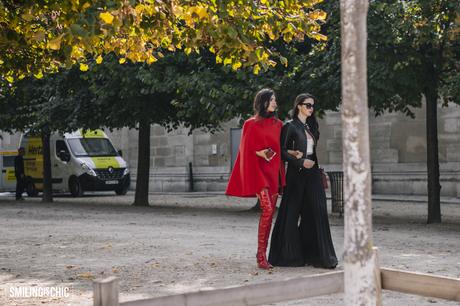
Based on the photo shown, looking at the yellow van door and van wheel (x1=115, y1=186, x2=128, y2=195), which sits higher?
the yellow van door

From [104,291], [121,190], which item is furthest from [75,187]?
[104,291]

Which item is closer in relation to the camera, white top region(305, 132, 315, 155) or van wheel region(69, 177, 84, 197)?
white top region(305, 132, 315, 155)

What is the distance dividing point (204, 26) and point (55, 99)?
45.7ft

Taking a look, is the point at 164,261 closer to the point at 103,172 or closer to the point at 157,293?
the point at 157,293

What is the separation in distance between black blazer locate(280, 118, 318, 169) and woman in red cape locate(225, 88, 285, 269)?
10cm

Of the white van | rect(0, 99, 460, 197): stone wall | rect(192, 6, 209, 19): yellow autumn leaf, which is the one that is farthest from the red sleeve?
the white van

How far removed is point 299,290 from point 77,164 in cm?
2474

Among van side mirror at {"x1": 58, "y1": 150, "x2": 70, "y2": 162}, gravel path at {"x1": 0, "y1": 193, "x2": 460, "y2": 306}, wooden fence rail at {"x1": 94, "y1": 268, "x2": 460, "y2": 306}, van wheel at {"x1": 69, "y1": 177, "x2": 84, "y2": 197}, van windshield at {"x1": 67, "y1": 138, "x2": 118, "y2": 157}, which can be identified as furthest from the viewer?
van wheel at {"x1": 69, "y1": 177, "x2": 84, "y2": 197}

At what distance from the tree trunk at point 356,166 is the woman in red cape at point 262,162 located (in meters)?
5.19

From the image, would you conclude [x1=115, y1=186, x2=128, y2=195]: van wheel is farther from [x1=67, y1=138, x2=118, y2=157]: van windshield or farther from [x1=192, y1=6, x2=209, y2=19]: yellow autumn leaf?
[x1=192, y1=6, x2=209, y2=19]: yellow autumn leaf

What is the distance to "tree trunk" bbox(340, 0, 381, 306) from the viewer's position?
3980 millimetres

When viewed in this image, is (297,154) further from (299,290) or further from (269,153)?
(299,290)

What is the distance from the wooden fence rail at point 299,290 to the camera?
368cm

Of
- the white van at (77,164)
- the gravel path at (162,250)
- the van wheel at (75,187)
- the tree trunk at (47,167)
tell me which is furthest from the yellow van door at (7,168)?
the gravel path at (162,250)
